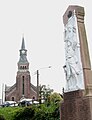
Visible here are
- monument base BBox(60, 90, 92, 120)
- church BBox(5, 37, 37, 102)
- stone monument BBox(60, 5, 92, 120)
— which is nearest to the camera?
monument base BBox(60, 90, 92, 120)

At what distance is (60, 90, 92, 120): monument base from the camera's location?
8.28m

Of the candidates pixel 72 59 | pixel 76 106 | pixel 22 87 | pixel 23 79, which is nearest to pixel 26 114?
pixel 72 59

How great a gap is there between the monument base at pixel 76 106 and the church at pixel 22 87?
53482mm

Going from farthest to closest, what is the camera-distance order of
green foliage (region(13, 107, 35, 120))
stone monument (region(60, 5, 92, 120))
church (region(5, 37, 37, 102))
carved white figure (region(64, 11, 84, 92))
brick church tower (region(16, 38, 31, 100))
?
church (region(5, 37, 37, 102)) < brick church tower (region(16, 38, 31, 100)) < green foliage (region(13, 107, 35, 120)) < carved white figure (region(64, 11, 84, 92)) < stone monument (region(60, 5, 92, 120))

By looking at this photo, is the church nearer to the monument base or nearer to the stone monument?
the monument base

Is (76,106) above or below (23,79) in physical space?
below

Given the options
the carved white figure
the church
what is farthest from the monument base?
the church

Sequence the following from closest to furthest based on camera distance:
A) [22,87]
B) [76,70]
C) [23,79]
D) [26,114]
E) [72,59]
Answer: [76,70], [72,59], [26,114], [22,87], [23,79]

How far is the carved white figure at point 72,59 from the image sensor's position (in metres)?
8.95

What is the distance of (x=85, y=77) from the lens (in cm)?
877

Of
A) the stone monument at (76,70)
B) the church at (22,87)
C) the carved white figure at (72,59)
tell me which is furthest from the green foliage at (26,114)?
the church at (22,87)

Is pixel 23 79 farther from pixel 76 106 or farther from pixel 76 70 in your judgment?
pixel 76 106

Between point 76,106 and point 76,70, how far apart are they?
1.18m

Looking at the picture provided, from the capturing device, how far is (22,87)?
63.4 metres
